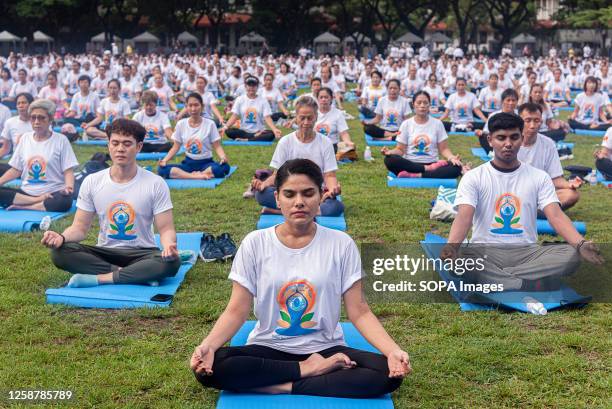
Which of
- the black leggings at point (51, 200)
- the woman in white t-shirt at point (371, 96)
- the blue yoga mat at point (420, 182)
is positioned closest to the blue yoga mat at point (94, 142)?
the black leggings at point (51, 200)

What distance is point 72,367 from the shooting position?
18.0 ft

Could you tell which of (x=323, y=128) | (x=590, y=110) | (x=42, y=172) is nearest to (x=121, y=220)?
(x=42, y=172)

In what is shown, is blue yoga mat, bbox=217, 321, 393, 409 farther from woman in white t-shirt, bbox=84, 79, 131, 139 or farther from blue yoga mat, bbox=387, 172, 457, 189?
woman in white t-shirt, bbox=84, 79, 131, 139

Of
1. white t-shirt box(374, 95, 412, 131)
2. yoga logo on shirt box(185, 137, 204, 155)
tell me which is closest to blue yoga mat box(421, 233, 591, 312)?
yoga logo on shirt box(185, 137, 204, 155)

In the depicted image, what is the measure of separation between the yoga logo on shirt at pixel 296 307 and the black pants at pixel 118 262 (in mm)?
2244

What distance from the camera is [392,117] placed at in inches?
631

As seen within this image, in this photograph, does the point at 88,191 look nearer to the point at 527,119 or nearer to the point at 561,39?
the point at 527,119

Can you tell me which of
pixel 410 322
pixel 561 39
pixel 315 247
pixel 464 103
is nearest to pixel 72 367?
pixel 315 247

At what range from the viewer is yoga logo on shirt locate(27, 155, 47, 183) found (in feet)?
31.8

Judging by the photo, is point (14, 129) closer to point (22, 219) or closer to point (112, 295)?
point (22, 219)

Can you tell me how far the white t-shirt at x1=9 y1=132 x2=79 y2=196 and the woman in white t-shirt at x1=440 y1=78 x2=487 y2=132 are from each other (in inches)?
388

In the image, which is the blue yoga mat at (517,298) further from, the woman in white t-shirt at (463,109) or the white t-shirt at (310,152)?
the woman in white t-shirt at (463,109)

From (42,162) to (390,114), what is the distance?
7.76m

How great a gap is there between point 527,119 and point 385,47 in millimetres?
49421
